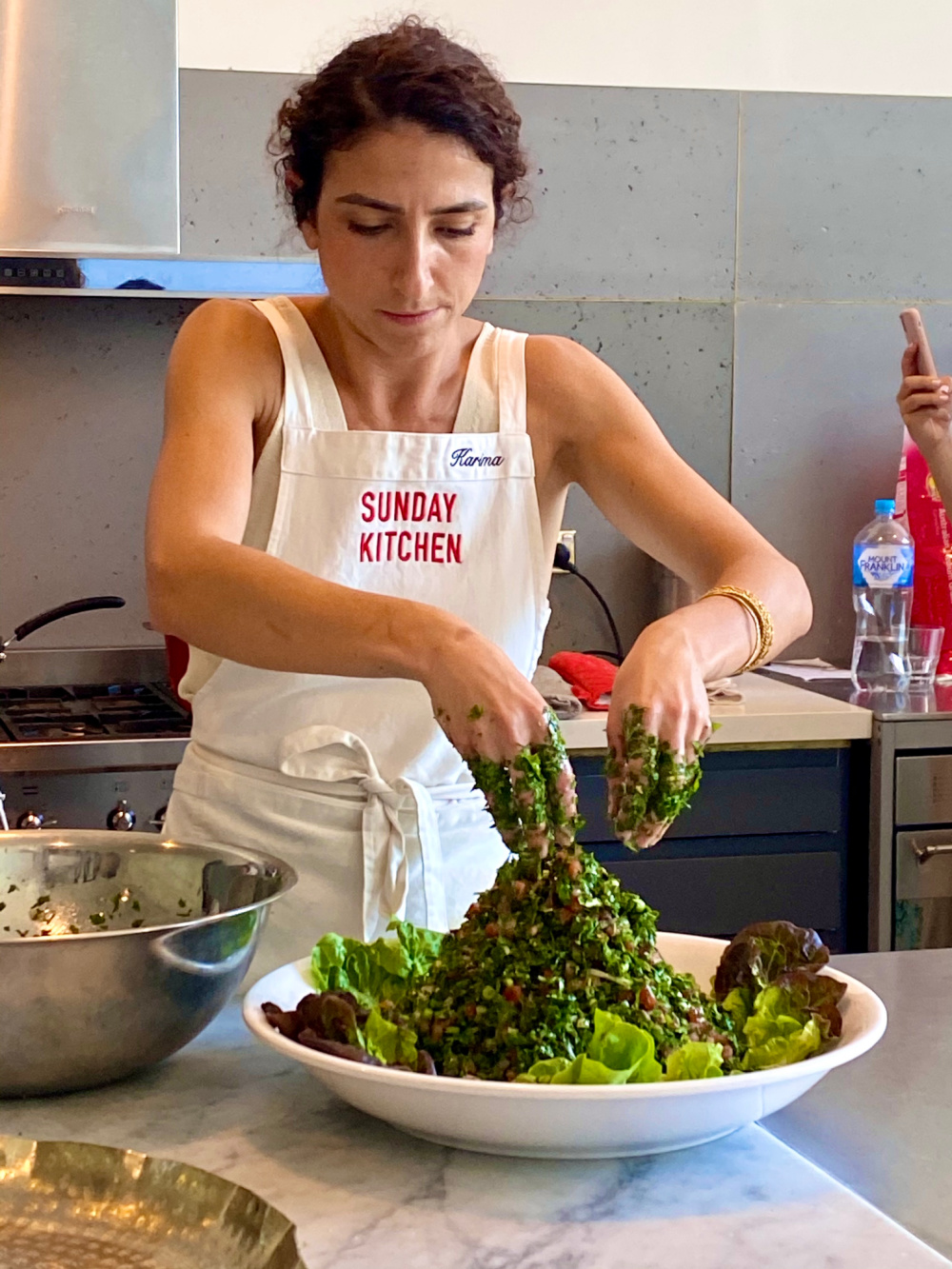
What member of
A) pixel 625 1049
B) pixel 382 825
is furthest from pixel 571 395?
pixel 625 1049

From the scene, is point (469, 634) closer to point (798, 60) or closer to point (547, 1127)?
point (547, 1127)

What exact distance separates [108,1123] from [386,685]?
64 centimetres

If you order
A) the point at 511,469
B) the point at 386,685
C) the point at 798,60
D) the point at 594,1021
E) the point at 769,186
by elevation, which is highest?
the point at 798,60

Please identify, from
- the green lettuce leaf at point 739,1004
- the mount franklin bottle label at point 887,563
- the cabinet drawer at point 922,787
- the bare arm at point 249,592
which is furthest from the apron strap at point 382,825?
the mount franklin bottle label at point 887,563

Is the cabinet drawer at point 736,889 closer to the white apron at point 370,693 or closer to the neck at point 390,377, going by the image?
the white apron at point 370,693

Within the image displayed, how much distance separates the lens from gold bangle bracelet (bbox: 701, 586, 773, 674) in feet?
4.52

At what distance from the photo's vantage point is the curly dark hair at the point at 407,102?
4.90 feet

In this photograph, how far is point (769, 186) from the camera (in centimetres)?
329

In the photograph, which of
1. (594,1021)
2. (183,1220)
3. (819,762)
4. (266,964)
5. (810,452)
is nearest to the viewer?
(183,1220)

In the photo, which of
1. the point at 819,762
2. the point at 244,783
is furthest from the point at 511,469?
the point at 819,762

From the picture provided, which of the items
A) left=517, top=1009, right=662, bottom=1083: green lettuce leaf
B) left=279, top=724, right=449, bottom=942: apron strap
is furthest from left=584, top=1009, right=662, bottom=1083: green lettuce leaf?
left=279, top=724, right=449, bottom=942: apron strap

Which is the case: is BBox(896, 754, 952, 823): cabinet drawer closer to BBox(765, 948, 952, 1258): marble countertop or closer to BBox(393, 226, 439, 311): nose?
BBox(765, 948, 952, 1258): marble countertop

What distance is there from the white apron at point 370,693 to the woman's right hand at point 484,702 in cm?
43

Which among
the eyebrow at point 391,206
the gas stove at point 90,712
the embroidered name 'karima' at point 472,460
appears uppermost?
the eyebrow at point 391,206
